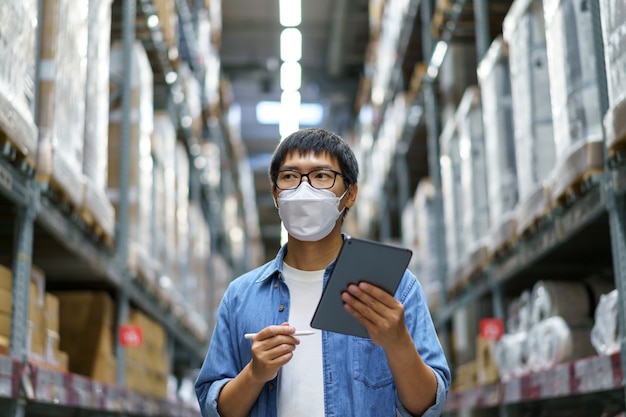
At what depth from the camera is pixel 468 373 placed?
632 cm

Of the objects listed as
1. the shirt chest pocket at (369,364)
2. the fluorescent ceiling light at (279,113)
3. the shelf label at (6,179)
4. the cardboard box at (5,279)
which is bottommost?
the shirt chest pocket at (369,364)

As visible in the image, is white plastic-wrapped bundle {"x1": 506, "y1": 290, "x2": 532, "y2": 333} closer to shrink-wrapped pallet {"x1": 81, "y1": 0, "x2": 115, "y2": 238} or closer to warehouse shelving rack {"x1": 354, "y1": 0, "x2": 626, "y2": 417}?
warehouse shelving rack {"x1": 354, "y1": 0, "x2": 626, "y2": 417}

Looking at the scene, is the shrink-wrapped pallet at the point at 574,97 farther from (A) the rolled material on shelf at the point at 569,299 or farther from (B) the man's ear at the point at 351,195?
(B) the man's ear at the point at 351,195

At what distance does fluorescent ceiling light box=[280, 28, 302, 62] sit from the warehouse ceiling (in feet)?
0.61

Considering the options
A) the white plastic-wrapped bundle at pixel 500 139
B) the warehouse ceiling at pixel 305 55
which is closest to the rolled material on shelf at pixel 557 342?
the white plastic-wrapped bundle at pixel 500 139

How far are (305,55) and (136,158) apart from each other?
10.3 metres

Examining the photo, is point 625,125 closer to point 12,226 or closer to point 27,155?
point 27,155

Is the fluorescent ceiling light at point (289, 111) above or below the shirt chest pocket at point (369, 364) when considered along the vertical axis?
above

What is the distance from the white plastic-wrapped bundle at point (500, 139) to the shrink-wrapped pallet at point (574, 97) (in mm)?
1143

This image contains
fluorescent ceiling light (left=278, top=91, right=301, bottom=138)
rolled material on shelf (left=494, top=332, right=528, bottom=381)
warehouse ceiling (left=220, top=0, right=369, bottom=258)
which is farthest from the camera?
fluorescent ceiling light (left=278, top=91, right=301, bottom=138)

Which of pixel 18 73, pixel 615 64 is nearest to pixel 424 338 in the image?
pixel 615 64

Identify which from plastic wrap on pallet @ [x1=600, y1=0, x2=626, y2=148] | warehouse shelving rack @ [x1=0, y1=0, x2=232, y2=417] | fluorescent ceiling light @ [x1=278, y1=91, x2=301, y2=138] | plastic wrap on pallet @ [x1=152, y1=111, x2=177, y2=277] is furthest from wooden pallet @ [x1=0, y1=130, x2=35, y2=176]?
fluorescent ceiling light @ [x1=278, y1=91, x2=301, y2=138]

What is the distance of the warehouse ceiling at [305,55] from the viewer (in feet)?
45.9

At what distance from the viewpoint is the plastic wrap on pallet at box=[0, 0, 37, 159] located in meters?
3.02
